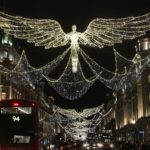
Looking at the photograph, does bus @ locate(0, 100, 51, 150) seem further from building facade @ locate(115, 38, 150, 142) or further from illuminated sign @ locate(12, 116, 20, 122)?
building facade @ locate(115, 38, 150, 142)

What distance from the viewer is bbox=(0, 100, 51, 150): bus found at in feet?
94.7

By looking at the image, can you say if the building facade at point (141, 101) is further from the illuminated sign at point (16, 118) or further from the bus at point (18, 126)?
the illuminated sign at point (16, 118)

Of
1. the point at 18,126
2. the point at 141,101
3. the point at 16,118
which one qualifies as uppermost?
the point at 141,101

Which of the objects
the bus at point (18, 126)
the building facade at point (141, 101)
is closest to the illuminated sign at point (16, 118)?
the bus at point (18, 126)

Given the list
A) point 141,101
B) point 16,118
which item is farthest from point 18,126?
point 141,101

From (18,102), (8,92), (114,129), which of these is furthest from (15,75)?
(18,102)

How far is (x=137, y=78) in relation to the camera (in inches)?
3465

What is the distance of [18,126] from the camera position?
1139 inches

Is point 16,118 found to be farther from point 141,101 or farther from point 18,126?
point 141,101

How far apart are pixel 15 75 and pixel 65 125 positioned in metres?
64.1

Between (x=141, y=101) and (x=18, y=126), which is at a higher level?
(x=141, y=101)

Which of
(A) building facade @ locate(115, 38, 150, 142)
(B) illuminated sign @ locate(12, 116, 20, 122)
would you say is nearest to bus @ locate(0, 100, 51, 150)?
(B) illuminated sign @ locate(12, 116, 20, 122)

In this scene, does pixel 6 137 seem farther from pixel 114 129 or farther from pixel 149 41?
pixel 114 129

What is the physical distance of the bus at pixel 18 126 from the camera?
28.9 m
